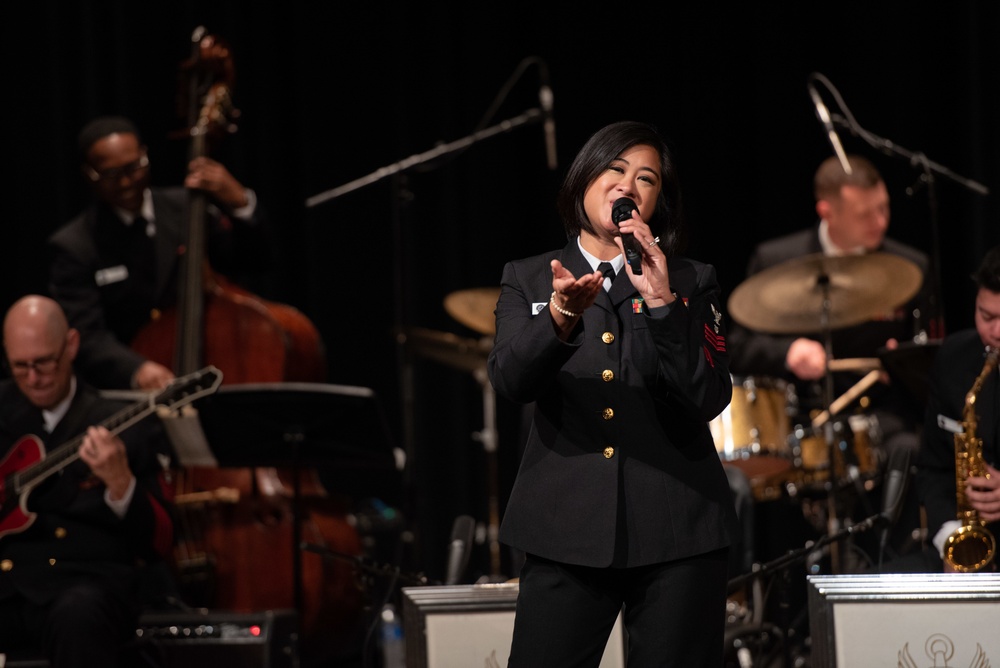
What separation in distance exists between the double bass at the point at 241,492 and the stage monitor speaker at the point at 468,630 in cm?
116

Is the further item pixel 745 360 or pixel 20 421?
pixel 745 360

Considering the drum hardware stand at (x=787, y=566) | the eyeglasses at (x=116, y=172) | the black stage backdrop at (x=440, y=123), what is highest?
the black stage backdrop at (x=440, y=123)

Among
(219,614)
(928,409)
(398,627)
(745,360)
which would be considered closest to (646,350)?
(928,409)

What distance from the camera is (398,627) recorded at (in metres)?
5.84

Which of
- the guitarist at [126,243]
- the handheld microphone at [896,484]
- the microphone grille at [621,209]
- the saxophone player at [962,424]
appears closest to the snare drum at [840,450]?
the saxophone player at [962,424]

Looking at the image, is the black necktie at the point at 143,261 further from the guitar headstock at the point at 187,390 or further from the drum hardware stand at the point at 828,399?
the drum hardware stand at the point at 828,399

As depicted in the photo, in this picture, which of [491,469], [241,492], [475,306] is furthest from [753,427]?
[241,492]

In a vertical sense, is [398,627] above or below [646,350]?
below

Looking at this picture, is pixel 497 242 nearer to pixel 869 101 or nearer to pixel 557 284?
pixel 869 101

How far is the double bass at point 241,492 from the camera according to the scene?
178 inches

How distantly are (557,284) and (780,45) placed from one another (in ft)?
14.6

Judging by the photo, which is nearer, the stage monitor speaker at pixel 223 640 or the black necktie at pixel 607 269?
the black necktie at pixel 607 269

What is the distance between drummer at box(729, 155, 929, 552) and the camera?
5.33 meters

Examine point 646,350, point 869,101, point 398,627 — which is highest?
point 869,101
